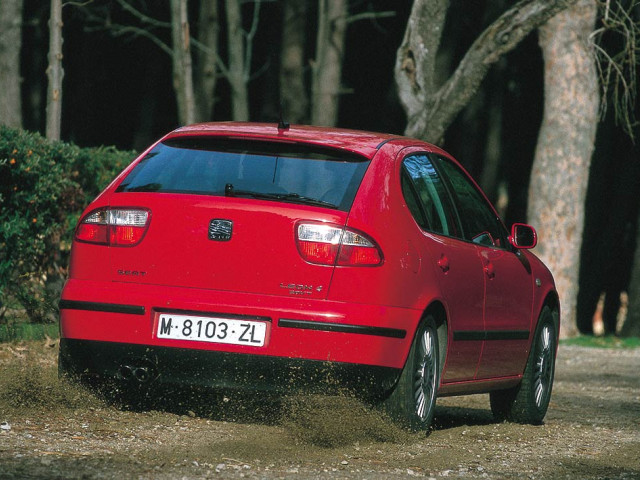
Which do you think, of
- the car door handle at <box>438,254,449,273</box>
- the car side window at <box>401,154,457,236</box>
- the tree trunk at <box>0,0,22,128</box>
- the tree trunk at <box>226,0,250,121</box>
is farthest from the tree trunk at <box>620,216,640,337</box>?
the car door handle at <box>438,254,449,273</box>

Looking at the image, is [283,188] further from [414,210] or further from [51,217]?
[51,217]

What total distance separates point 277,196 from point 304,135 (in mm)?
513

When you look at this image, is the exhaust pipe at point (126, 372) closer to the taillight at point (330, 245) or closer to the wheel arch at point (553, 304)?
the taillight at point (330, 245)

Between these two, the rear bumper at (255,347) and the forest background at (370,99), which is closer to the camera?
the rear bumper at (255,347)

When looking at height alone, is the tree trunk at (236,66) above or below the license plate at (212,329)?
above

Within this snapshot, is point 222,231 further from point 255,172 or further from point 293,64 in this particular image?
point 293,64

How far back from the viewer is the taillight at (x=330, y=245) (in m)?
6.34

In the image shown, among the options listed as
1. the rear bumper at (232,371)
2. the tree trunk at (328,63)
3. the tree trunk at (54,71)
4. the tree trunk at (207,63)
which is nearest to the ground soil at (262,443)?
the rear bumper at (232,371)

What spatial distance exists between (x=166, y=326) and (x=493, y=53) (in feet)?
29.0

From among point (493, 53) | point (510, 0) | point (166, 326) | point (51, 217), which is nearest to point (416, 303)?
point (166, 326)

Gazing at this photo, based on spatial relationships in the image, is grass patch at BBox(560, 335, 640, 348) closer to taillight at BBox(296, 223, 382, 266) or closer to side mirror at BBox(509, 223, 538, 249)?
side mirror at BBox(509, 223, 538, 249)

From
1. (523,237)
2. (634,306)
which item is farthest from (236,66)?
(523,237)

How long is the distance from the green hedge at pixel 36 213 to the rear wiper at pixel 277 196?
3654 millimetres

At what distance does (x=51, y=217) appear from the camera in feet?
36.4
